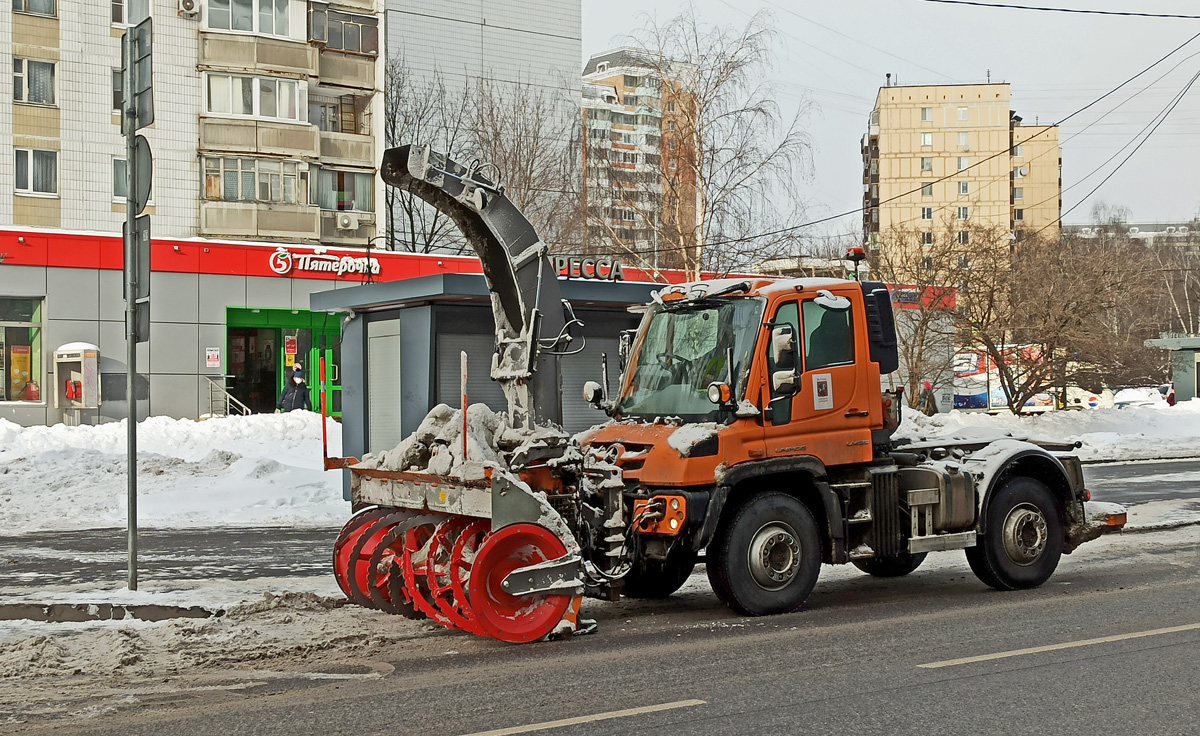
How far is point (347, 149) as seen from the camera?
40.6 meters

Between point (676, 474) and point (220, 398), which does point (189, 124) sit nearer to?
point (220, 398)

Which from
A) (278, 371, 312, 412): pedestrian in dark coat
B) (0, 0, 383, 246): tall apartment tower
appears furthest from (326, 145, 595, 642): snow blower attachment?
(0, 0, 383, 246): tall apartment tower

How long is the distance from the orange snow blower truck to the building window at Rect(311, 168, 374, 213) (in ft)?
101

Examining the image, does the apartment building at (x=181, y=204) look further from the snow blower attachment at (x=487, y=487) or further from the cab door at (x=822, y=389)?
the cab door at (x=822, y=389)

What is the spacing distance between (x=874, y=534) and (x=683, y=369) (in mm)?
1978

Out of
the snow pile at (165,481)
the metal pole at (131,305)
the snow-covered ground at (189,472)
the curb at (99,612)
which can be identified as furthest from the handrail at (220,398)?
the curb at (99,612)

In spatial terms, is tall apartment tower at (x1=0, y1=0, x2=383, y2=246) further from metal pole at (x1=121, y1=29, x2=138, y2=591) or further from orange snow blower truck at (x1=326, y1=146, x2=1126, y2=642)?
orange snow blower truck at (x1=326, y1=146, x2=1126, y2=642)

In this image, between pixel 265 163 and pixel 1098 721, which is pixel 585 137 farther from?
pixel 1098 721

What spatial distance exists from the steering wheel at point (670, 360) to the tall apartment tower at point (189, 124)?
28.9 m

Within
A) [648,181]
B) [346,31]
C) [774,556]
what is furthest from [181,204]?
[774,556]

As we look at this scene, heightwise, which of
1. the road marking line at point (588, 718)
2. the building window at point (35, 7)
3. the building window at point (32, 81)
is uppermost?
the building window at point (35, 7)

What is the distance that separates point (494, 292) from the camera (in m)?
10.2

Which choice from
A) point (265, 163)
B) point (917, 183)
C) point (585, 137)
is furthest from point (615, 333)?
point (917, 183)

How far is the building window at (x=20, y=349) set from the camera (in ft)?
108
